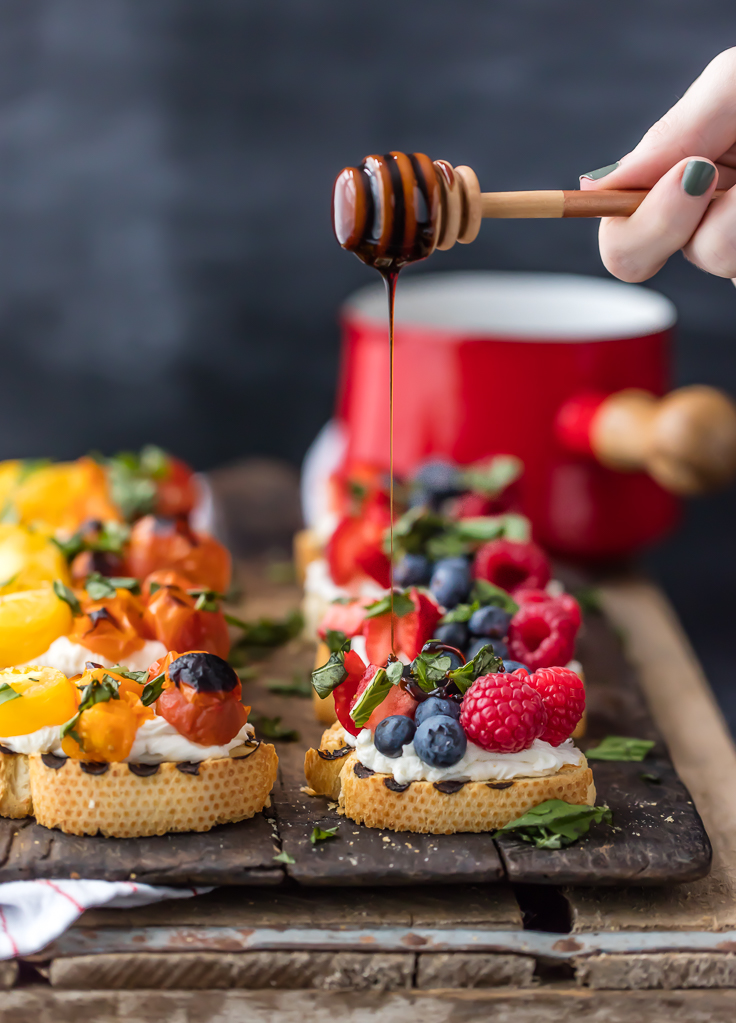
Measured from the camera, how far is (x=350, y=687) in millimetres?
1873

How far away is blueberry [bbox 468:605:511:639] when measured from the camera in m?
2.03

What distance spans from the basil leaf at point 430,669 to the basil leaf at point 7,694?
647 mm

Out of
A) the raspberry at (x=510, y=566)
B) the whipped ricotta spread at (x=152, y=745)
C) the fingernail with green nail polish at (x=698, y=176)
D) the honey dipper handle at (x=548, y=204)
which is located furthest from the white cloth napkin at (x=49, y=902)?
the fingernail with green nail polish at (x=698, y=176)

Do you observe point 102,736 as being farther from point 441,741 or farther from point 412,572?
point 412,572

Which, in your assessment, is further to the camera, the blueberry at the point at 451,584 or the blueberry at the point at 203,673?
the blueberry at the point at 451,584

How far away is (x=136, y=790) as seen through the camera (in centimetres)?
168

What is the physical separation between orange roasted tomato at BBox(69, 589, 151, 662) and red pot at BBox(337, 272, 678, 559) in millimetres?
1195

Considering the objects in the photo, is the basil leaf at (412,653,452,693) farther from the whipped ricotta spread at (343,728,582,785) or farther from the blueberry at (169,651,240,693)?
the blueberry at (169,651,240,693)

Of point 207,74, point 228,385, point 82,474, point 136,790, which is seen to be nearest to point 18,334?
point 228,385

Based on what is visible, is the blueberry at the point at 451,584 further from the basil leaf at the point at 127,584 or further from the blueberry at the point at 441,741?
the basil leaf at the point at 127,584

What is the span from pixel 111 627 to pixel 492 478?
1.16 metres

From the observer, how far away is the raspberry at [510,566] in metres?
2.35

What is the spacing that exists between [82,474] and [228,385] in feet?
4.62

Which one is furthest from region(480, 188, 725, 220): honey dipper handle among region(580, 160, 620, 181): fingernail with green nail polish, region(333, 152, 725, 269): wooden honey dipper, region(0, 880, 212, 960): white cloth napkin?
region(0, 880, 212, 960): white cloth napkin
